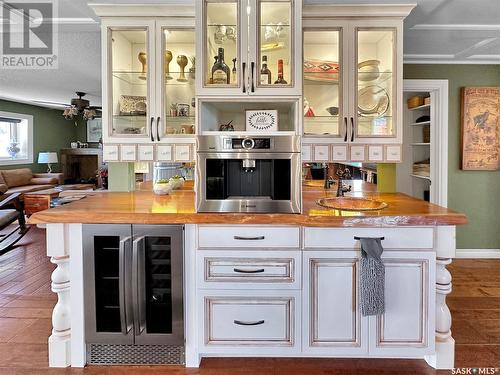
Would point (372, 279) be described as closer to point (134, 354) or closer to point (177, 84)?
point (134, 354)

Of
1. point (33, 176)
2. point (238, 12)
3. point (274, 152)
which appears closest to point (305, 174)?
point (274, 152)

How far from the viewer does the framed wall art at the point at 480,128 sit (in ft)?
13.6

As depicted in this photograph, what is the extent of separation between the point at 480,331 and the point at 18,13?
4.03m

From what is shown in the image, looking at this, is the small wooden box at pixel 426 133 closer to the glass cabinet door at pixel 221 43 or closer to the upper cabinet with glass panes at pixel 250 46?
the upper cabinet with glass panes at pixel 250 46

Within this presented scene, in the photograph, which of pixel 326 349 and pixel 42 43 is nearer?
pixel 326 349

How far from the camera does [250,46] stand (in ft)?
7.37

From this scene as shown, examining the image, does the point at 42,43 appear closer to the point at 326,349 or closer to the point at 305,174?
the point at 305,174

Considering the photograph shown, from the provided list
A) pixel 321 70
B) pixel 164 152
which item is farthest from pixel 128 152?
pixel 321 70

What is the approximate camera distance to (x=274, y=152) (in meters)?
2.06

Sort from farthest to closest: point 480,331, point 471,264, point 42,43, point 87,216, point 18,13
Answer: point 471,264
point 42,43
point 18,13
point 480,331
point 87,216

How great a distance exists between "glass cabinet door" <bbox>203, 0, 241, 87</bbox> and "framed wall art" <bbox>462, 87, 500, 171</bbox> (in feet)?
10.2

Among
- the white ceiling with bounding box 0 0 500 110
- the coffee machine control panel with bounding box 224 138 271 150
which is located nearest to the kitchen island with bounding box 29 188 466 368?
the coffee machine control panel with bounding box 224 138 271 150

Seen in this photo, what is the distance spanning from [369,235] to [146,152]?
5.26 feet

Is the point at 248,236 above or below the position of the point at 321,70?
below
